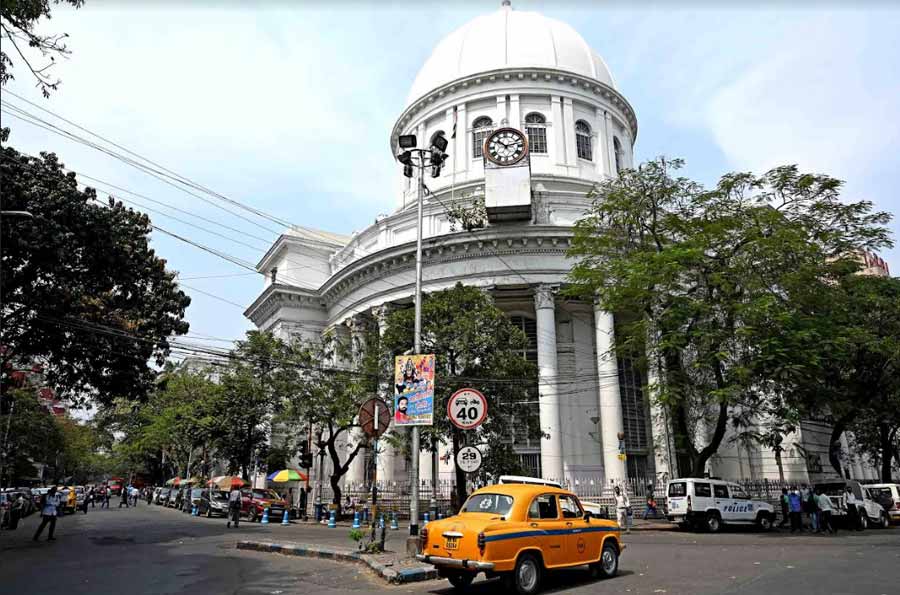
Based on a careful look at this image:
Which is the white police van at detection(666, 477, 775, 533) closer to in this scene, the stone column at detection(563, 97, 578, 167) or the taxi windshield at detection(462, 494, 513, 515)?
the taxi windshield at detection(462, 494, 513, 515)

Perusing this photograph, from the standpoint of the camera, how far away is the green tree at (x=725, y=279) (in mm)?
19203

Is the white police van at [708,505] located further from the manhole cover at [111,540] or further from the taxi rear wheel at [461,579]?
the manhole cover at [111,540]

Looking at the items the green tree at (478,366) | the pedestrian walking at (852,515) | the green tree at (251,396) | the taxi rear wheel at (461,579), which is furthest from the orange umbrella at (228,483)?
the pedestrian walking at (852,515)

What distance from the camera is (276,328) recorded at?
40438mm

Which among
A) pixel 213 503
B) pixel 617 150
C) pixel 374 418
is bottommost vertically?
pixel 213 503

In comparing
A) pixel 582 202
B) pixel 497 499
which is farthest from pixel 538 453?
pixel 497 499

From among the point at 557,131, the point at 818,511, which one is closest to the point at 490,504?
the point at 818,511

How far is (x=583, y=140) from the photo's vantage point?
40.1 m

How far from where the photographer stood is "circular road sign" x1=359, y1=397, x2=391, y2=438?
1322 cm

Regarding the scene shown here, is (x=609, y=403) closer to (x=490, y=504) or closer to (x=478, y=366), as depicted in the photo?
(x=478, y=366)

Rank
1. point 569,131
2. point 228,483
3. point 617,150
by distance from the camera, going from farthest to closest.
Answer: point 617,150
point 569,131
point 228,483

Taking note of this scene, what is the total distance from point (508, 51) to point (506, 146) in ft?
35.2

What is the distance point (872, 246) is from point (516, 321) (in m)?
16.0

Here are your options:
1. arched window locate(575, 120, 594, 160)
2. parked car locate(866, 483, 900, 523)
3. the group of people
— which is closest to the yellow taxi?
the group of people
